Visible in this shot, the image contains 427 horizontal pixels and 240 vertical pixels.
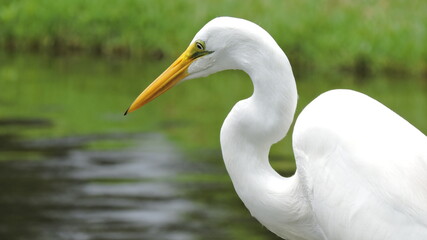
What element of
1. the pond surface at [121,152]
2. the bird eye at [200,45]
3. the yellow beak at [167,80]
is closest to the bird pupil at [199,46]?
the bird eye at [200,45]

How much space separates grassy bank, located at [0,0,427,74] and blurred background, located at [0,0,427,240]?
22 mm

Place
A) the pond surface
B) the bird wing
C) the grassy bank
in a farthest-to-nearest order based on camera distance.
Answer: the grassy bank → the pond surface → the bird wing

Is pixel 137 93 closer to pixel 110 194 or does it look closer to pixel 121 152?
pixel 121 152

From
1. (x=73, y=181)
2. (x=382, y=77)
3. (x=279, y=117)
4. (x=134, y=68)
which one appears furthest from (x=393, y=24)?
(x=279, y=117)

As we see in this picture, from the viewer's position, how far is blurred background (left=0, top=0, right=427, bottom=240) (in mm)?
7113

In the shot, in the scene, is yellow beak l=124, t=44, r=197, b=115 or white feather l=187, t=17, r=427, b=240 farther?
yellow beak l=124, t=44, r=197, b=115

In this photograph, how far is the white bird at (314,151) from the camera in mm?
3230

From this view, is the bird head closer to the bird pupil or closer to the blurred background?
the bird pupil

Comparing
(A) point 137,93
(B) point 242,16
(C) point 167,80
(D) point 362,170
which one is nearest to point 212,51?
(C) point 167,80

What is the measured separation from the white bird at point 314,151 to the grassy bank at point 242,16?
10388 millimetres

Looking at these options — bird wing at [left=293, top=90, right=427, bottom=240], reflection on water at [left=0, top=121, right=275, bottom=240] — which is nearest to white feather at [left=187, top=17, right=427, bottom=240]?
bird wing at [left=293, top=90, right=427, bottom=240]

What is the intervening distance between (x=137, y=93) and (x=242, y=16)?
3829mm

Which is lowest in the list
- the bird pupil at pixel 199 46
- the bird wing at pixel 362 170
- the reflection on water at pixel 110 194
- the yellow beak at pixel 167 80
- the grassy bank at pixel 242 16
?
the bird wing at pixel 362 170

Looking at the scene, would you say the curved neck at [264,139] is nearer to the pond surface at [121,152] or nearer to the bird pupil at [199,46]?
the bird pupil at [199,46]
